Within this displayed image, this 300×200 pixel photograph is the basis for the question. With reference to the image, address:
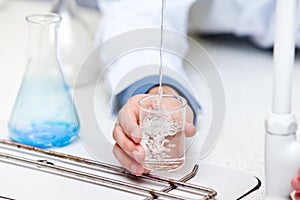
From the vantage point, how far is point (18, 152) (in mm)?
684

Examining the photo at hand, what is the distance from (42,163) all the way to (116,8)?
402 mm

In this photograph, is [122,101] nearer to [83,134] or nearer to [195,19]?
[83,134]

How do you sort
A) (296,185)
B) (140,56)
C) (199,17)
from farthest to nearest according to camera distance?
1. (199,17)
2. (140,56)
3. (296,185)

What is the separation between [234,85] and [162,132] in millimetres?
308

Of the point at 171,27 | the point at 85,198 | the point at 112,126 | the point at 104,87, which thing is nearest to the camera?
the point at 85,198

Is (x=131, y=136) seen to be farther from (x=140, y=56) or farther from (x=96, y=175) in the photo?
(x=140, y=56)

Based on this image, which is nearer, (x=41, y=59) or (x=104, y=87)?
(x=41, y=59)

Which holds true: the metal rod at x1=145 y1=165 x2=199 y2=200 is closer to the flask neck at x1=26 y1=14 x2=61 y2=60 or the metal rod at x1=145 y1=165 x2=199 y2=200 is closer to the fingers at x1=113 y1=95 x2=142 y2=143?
the fingers at x1=113 y1=95 x2=142 y2=143

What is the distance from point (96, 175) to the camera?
2.04 feet

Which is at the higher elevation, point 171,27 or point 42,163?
point 171,27

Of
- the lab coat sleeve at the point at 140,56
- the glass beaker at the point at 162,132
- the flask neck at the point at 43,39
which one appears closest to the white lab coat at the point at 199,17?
the lab coat sleeve at the point at 140,56

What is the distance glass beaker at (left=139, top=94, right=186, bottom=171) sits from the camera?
608 millimetres

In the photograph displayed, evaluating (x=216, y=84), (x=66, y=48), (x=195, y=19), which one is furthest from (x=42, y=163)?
(x=195, y=19)

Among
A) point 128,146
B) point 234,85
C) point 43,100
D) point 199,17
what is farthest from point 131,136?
point 199,17
